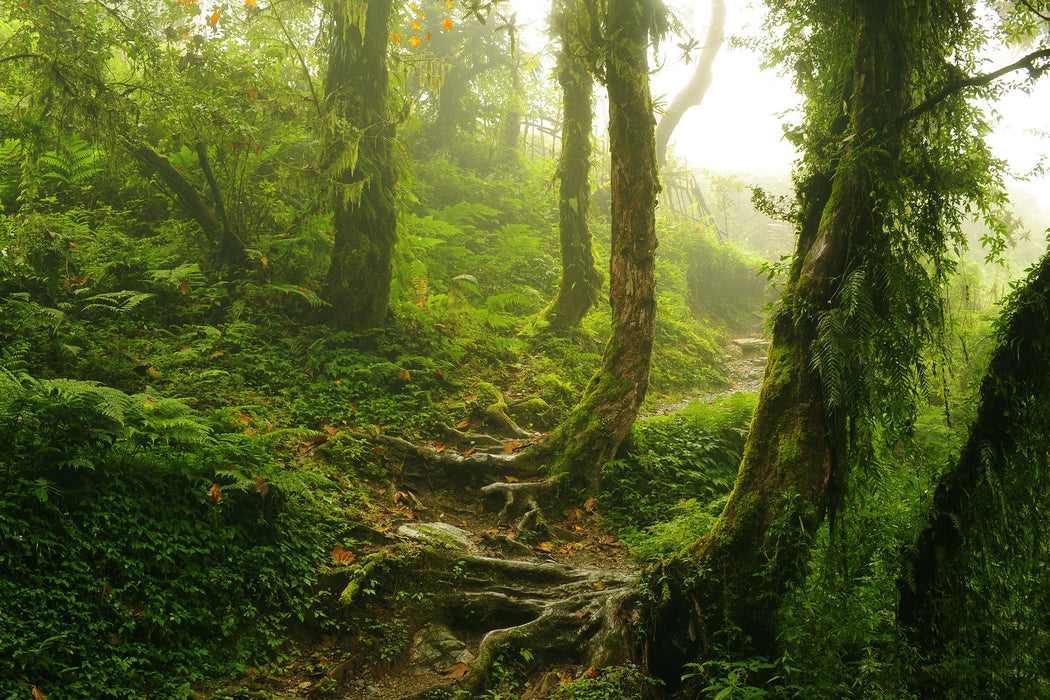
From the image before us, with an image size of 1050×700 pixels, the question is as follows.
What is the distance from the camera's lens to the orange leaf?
178 inches

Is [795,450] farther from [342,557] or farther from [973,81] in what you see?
[342,557]

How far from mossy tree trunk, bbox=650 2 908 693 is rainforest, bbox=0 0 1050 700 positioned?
21 mm

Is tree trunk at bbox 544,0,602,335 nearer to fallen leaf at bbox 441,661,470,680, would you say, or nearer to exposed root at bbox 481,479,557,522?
exposed root at bbox 481,479,557,522

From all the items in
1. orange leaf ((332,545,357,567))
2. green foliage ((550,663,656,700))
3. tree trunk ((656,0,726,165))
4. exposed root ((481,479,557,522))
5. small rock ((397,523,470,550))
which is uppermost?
tree trunk ((656,0,726,165))

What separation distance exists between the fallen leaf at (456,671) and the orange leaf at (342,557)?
1118 mm

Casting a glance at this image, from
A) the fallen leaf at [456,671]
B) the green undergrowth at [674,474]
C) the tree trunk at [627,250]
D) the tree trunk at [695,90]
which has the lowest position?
the fallen leaf at [456,671]

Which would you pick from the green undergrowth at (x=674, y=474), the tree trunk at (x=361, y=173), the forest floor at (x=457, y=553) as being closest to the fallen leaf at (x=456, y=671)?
the forest floor at (x=457, y=553)

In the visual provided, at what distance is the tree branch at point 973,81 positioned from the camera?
3148mm

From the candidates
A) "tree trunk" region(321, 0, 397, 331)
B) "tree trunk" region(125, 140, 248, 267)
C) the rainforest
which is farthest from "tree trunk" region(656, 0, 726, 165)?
"tree trunk" region(125, 140, 248, 267)

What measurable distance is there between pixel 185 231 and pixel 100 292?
1891 millimetres

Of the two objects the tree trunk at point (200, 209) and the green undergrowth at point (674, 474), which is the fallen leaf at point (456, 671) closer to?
the green undergrowth at point (674, 474)

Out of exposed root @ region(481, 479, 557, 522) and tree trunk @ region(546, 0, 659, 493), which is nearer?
exposed root @ region(481, 479, 557, 522)

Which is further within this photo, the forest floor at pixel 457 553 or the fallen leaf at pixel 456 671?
the fallen leaf at pixel 456 671

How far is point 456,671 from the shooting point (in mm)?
4004
